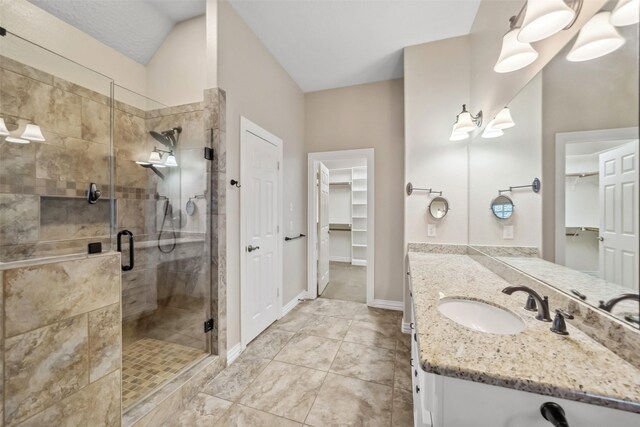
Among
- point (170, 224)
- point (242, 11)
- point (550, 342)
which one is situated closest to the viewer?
point (550, 342)

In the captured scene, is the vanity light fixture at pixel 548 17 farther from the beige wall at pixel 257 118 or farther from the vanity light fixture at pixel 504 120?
→ the beige wall at pixel 257 118

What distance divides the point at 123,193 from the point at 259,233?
1257 millimetres

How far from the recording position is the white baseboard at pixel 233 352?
1978mm

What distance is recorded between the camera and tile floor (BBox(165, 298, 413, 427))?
147 centimetres

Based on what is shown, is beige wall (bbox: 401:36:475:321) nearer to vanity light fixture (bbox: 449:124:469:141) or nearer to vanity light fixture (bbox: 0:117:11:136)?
vanity light fixture (bbox: 449:124:469:141)

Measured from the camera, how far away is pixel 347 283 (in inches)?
168

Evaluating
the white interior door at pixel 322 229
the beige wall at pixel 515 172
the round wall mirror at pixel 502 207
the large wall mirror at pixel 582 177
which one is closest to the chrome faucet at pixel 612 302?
the large wall mirror at pixel 582 177

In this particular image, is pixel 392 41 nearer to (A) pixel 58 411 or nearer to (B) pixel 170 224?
(B) pixel 170 224

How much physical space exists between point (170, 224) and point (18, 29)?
174cm

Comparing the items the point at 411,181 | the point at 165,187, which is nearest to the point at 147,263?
the point at 165,187

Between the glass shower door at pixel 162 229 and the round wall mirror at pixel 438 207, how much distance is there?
2165mm

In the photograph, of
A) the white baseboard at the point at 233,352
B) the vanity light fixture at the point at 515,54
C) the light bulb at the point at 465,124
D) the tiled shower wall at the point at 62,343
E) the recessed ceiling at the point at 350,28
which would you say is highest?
the recessed ceiling at the point at 350,28

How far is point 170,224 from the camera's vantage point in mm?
2203

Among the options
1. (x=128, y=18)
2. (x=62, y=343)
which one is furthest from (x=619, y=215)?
(x=128, y=18)
